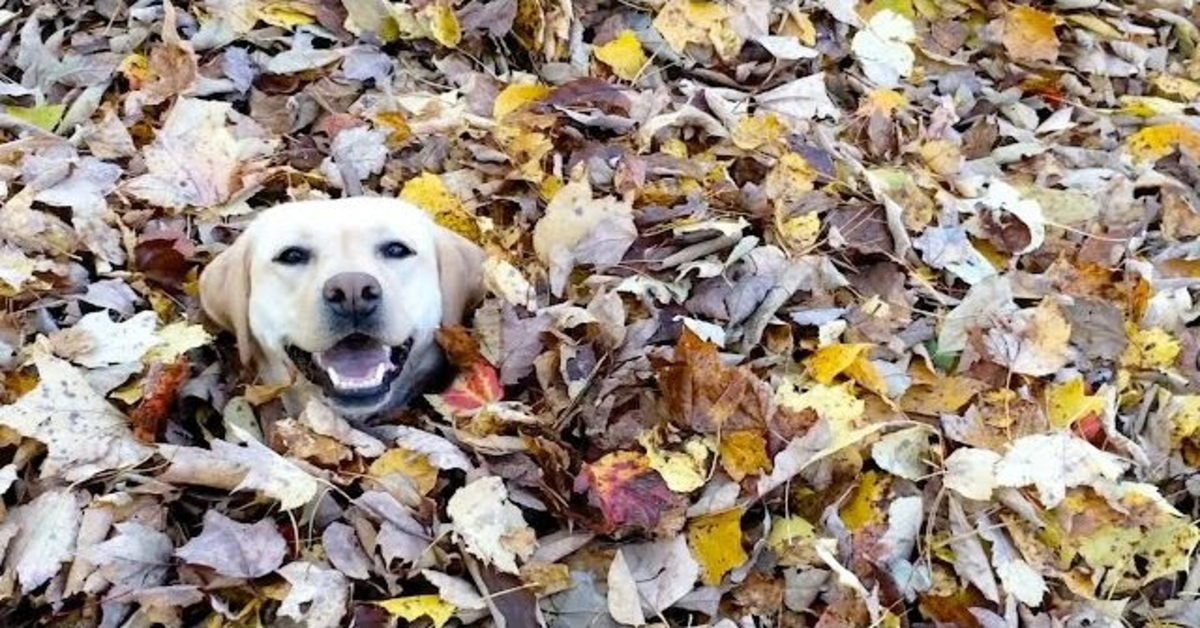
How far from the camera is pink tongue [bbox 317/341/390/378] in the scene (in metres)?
3.49

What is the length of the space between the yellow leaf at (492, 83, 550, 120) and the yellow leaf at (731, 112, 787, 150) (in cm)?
60

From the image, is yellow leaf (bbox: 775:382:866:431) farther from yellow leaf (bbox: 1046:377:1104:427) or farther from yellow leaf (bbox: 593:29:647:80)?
yellow leaf (bbox: 593:29:647:80)

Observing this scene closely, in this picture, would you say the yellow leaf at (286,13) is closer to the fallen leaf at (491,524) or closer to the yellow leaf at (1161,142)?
the fallen leaf at (491,524)

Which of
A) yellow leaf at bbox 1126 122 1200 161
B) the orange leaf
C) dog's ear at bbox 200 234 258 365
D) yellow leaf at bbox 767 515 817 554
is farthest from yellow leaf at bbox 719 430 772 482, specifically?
yellow leaf at bbox 1126 122 1200 161

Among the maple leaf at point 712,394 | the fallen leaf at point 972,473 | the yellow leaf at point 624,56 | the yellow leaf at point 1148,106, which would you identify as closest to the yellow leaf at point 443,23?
the yellow leaf at point 624,56

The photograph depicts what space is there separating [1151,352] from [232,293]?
2.34 meters

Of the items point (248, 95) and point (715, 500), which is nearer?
point (715, 500)

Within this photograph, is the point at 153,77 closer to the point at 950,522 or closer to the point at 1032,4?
the point at 950,522

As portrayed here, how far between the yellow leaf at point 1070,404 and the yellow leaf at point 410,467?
147 centimetres

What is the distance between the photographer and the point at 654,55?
4809 millimetres

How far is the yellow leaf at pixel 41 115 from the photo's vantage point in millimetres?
4387

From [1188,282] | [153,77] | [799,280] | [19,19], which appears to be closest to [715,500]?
[799,280]

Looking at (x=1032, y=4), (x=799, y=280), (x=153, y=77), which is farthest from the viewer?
(x=1032, y=4)

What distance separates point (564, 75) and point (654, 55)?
1.07 ft
